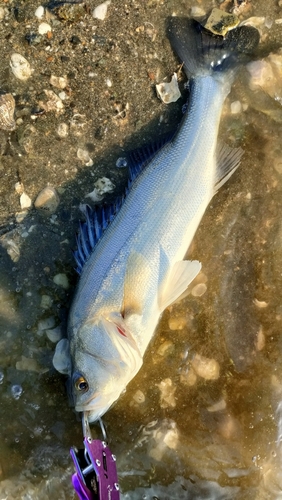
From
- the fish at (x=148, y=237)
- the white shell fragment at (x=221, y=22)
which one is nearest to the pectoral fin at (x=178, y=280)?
the fish at (x=148, y=237)

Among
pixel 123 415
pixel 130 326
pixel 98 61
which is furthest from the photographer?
pixel 98 61

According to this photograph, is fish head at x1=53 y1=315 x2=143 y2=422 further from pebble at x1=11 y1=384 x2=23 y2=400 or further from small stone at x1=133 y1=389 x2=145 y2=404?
pebble at x1=11 y1=384 x2=23 y2=400

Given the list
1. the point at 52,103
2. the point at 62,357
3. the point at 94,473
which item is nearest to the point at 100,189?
the point at 52,103

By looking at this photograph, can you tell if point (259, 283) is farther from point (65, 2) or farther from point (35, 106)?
point (65, 2)

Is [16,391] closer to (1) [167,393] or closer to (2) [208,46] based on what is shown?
(1) [167,393]

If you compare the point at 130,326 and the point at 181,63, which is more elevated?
the point at 181,63

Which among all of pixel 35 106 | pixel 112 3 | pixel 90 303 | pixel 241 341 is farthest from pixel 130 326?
pixel 112 3

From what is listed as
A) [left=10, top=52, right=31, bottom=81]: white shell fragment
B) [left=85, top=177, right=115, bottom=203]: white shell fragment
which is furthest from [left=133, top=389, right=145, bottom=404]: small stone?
[left=10, top=52, right=31, bottom=81]: white shell fragment
